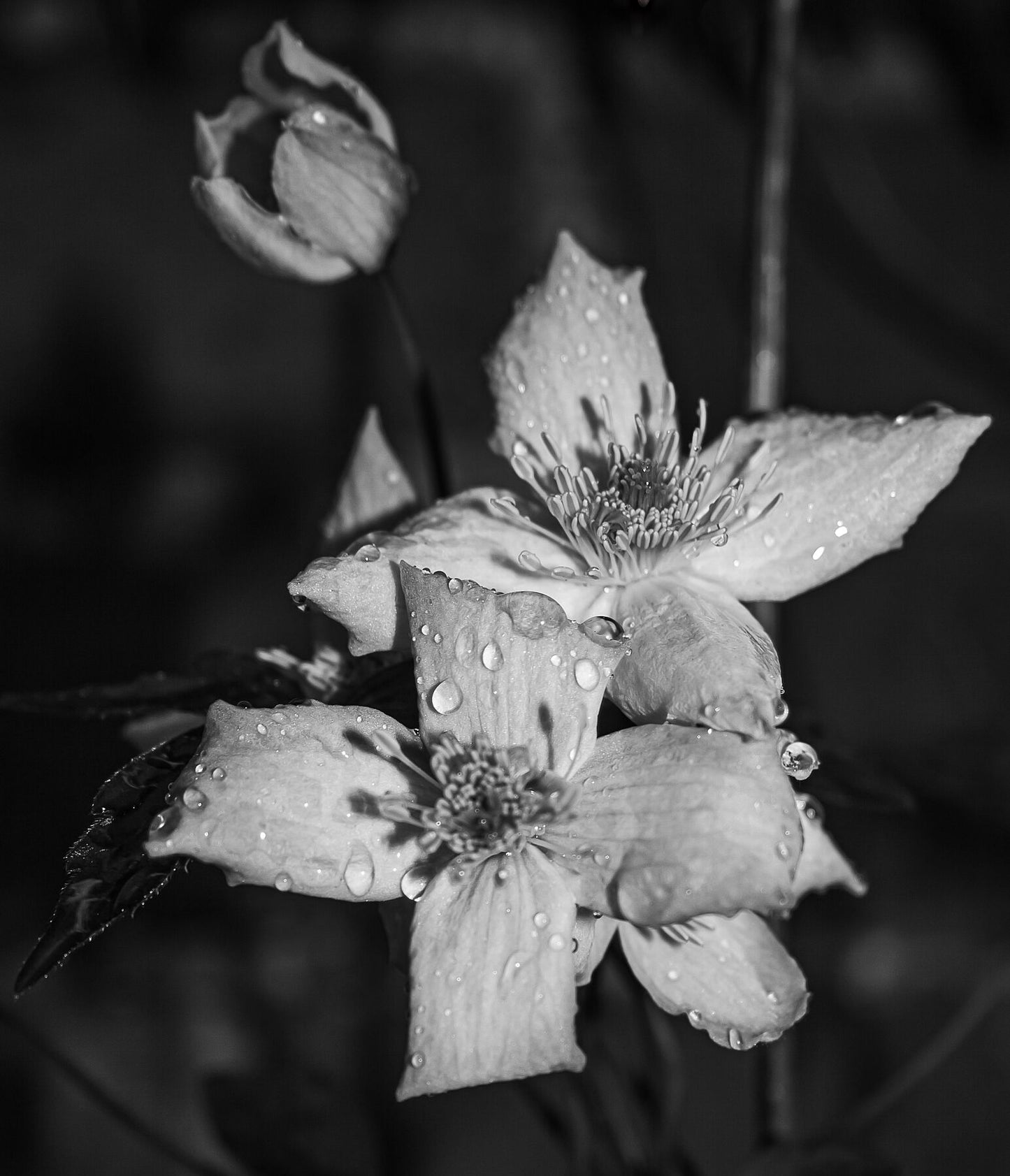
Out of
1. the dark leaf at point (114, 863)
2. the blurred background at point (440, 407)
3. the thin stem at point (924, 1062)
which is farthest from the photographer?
the blurred background at point (440, 407)

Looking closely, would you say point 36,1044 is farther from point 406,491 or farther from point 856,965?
point 856,965

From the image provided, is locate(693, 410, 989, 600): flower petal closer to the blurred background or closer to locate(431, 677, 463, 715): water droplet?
locate(431, 677, 463, 715): water droplet

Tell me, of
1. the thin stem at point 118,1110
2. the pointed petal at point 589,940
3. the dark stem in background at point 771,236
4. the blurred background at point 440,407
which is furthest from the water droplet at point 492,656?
the blurred background at point 440,407

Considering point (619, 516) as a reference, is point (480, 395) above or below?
above

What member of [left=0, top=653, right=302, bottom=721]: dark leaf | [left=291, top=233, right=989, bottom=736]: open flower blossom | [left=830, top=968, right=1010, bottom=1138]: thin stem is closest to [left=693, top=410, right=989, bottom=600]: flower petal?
[left=291, top=233, right=989, bottom=736]: open flower blossom

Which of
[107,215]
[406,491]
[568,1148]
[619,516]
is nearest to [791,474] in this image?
[619,516]

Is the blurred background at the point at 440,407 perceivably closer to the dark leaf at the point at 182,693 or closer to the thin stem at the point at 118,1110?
the thin stem at the point at 118,1110

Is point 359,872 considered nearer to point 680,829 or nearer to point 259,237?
point 680,829
